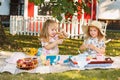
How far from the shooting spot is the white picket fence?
17562 millimetres

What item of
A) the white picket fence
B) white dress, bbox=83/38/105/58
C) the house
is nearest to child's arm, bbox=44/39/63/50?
white dress, bbox=83/38/105/58

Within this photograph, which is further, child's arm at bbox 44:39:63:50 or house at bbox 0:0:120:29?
house at bbox 0:0:120:29

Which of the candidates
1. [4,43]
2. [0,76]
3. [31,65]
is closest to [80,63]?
[31,65]

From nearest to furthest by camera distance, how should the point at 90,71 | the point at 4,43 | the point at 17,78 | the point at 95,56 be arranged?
the point at 17,78
the point at 90,71
the point at 95,56
the point at 4,43

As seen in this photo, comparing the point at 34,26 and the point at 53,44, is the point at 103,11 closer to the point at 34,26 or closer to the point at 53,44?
the point at 34,26

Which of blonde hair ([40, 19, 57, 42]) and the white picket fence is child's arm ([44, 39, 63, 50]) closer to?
blonde hair ([40, 19, 57, 42])

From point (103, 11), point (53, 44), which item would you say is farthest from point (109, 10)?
point (53, 44)

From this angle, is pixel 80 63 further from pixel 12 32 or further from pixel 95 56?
pixel 12 32

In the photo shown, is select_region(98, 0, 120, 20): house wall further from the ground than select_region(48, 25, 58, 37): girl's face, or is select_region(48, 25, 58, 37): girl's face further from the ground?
select_region(98, 0, 120, 20): house wall

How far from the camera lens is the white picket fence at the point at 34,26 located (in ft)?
57.6

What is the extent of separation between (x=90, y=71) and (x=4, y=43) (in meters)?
5.98

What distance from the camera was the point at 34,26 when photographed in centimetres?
1836

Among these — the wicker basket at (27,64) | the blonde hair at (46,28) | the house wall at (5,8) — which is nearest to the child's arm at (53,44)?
the blonde hair at (46,28)

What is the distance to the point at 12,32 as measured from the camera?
1892cm
